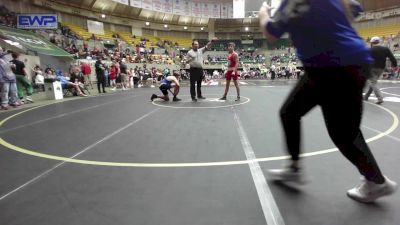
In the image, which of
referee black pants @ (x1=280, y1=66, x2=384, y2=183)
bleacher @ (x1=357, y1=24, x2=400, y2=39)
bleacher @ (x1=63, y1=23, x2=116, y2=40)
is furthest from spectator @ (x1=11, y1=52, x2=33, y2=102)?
bleacher @ (x1=357, y1=24, x2=400, y2=39)

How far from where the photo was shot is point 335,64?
1771 mm

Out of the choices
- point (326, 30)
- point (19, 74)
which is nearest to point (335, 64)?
point (326, 30)

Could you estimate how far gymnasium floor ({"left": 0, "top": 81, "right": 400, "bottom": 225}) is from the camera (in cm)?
176

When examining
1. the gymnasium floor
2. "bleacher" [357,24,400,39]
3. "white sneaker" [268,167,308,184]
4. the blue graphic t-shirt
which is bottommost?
the gymnasium floor

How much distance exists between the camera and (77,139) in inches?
153

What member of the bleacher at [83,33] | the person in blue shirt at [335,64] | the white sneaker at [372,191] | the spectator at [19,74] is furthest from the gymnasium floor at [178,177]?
the bleacher at [83,33]

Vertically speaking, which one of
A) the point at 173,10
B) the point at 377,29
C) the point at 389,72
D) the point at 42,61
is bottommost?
the point at 389,72

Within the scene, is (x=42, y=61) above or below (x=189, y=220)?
above

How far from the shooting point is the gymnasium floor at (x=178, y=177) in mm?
1764

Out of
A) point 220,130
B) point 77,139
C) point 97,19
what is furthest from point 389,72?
point 97,19

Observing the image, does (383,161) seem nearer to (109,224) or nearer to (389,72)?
(109,224)

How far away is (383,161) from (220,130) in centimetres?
210

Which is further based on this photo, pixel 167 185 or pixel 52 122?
pixel 52 122

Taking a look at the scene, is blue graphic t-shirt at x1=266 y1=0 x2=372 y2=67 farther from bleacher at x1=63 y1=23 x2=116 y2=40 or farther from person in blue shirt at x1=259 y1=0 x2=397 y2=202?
bleacher at x1=63 y1=23 x2=116 y2=40
